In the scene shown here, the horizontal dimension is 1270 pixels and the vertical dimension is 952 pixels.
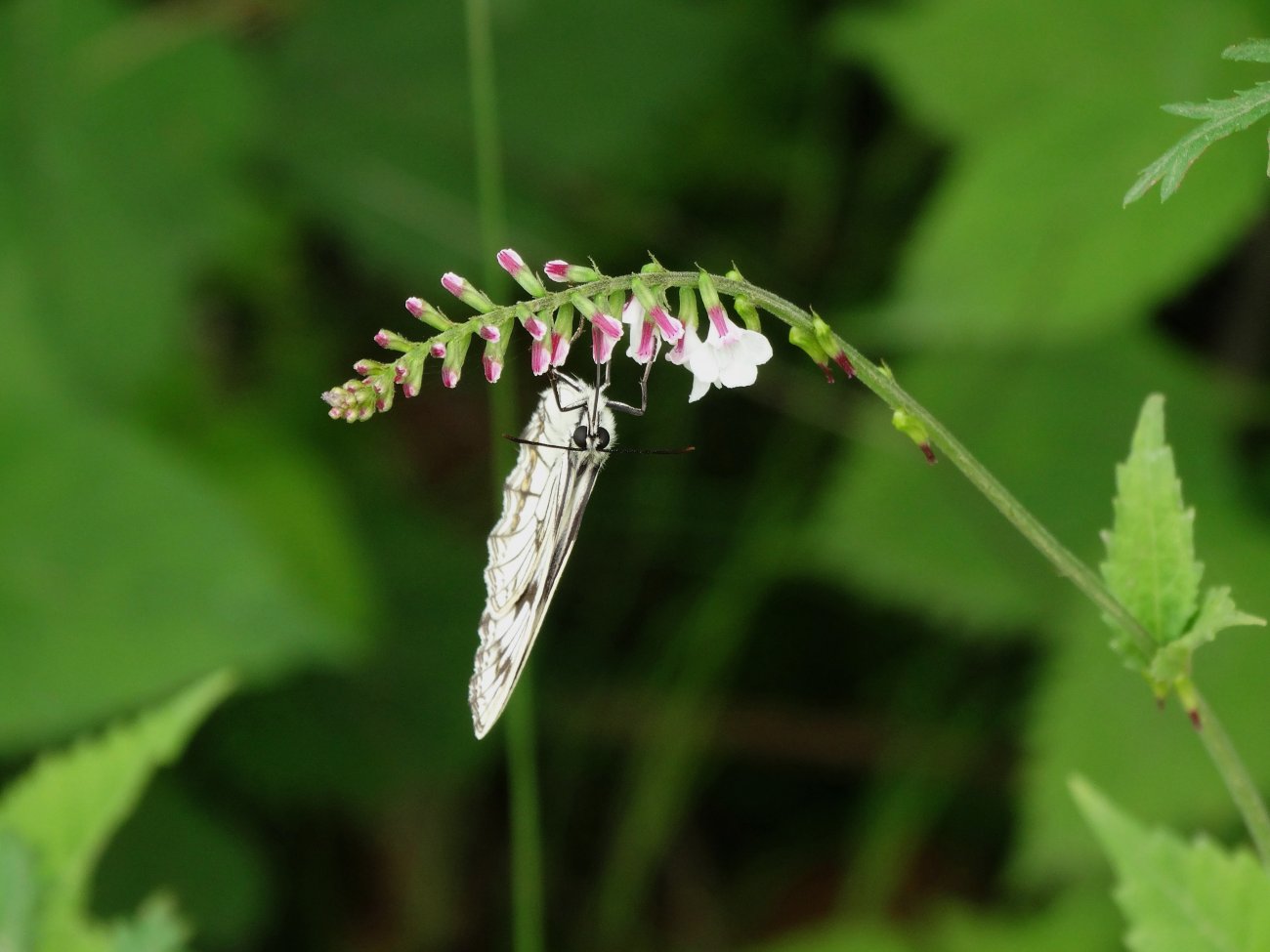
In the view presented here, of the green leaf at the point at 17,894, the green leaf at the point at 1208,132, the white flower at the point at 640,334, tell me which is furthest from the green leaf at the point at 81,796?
the green leaf at the point at 1208,132

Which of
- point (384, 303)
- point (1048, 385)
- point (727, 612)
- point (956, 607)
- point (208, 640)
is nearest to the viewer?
point (208, 640)

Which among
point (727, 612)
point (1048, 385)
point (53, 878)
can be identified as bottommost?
point (53, 878)

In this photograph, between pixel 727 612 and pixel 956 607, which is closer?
pixel 956 607

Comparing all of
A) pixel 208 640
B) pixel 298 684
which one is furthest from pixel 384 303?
pixel 208 640

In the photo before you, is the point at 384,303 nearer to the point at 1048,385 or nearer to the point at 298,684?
the point at 298,684

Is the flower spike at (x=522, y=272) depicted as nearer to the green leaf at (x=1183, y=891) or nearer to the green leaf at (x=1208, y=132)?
the green leaf at (x=1208, y=132)

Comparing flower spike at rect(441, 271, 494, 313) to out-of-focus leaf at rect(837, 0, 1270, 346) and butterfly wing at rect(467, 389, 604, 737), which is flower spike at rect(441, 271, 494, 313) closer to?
butterfly wing at rect(467, 389, 604, 737)
